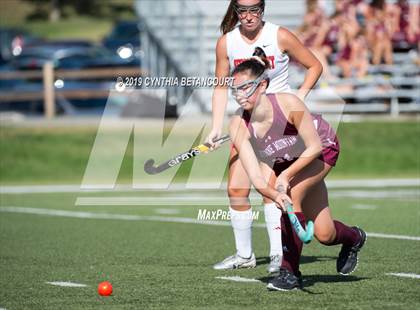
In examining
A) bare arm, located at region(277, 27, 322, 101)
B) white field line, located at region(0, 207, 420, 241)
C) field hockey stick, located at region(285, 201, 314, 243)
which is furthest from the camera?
white field line, located at region(0, 207, 420, 241)

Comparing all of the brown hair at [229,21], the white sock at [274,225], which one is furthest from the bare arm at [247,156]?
the brown hair at [229,21]

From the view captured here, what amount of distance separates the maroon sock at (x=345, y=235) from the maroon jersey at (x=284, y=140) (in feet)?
1.83

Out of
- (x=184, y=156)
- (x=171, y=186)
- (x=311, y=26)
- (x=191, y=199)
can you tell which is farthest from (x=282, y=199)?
(x=311, y=26)

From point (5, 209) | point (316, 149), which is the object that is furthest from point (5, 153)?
point (316, 149)

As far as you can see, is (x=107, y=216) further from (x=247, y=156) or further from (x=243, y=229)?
(x=247, y=156)

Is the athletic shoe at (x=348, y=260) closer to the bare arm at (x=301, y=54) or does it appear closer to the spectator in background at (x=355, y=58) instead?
the bare arm at (x=301, y=54)

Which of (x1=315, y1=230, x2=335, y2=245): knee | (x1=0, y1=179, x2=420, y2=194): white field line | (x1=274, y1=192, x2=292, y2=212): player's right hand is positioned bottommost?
(x1=0, y1=179, x2=420, y2=194): white field line

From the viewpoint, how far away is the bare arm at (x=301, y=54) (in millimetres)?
8078

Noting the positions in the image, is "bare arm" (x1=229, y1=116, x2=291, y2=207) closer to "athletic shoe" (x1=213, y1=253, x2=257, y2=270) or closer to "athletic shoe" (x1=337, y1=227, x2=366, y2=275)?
"athletic shoe" (x1=337, y1=227, x2=366, y2=275)

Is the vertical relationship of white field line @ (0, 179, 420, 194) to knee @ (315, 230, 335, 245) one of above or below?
below

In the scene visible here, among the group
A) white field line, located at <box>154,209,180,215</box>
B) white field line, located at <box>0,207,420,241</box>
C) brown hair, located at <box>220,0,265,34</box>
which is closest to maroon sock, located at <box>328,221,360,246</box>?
brown hair, located at <box>220,0,265,34</box>

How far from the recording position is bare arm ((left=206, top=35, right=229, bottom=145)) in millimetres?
8203

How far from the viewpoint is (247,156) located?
285 inches

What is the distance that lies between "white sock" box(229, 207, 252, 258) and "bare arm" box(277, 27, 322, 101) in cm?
125
